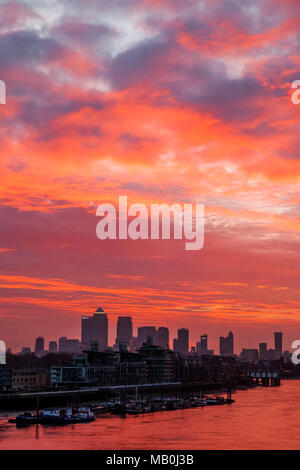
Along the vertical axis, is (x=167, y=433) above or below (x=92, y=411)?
above

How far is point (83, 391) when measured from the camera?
116 metres

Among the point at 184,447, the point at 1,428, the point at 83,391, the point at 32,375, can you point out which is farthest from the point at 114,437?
the point at 32,375

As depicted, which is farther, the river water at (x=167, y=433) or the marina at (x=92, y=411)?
the marina at (x=92, y=411)

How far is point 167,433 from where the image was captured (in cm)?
6856

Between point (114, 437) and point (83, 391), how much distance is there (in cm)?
5198

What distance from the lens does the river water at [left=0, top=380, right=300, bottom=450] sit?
60438mm

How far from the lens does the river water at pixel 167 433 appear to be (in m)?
60.4

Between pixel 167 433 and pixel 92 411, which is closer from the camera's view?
pixel 167 433

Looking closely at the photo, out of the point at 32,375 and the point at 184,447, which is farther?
the point at 32,375

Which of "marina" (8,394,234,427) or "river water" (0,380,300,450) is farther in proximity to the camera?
"marina" (8,394,234,427)
